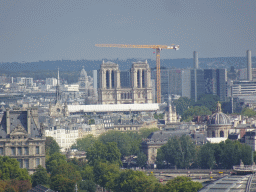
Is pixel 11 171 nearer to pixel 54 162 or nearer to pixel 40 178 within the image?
pixel 40 178

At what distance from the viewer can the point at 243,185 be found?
64.8m

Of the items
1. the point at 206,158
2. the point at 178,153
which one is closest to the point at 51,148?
the point at 178,153

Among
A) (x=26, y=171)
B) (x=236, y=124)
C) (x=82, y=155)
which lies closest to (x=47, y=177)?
(x=26, y=171)

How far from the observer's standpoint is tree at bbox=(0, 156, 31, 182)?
320ft

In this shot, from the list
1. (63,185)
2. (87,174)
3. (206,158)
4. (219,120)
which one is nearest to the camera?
(63,185)

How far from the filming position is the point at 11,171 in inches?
3878

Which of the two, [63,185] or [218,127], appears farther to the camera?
[218,127]

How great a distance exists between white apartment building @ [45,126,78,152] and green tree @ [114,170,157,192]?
59350mm

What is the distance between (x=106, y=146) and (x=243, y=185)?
57222 mm

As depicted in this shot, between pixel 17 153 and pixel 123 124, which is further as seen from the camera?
pixel 123 124

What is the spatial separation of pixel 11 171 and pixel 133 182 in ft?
38.8

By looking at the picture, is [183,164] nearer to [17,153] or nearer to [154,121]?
[17,153]

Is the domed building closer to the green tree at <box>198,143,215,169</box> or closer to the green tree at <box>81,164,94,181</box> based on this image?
the green tree at <box>198,143,215,169</box>

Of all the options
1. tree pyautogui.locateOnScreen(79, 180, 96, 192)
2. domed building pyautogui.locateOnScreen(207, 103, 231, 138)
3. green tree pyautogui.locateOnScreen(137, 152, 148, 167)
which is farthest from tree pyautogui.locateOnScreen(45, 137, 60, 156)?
tree pyautogui.locateOnScreen(79, 180, 96, 192)
